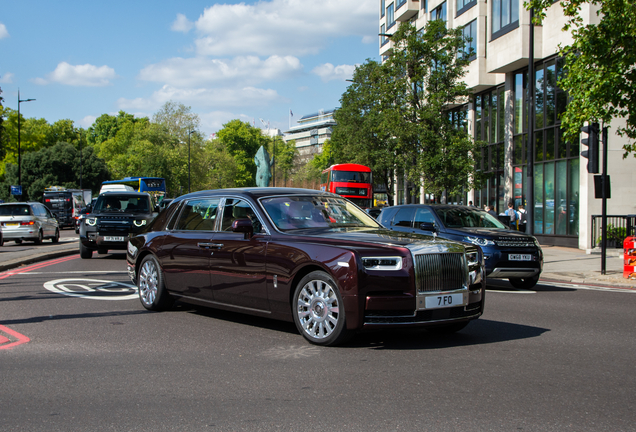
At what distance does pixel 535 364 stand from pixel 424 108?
23.6 meters

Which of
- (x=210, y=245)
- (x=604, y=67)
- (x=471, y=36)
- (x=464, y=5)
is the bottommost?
(x=210, y=245)

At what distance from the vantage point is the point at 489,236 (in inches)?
466

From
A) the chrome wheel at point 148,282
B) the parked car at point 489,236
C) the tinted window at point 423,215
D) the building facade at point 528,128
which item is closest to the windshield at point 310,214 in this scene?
the chrome wheel at point 148,282

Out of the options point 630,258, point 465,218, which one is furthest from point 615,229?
point 465,218

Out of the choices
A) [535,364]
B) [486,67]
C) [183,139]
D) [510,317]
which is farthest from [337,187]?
[183,139]

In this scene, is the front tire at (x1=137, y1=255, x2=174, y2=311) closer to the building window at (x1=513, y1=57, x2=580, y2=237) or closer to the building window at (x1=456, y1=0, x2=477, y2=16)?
the building window at (x1=513, y1=57, x2=580, y2=237)

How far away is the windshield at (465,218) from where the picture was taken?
12805 mm

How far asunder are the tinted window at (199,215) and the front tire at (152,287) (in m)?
0.69

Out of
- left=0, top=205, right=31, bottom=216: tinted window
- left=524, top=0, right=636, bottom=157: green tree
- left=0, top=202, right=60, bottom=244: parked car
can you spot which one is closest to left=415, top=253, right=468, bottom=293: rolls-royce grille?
left=524, top=0, right=636, bottom=157: green tree

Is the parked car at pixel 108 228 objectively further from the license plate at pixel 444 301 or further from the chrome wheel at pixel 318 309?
the license plate at pixel 444 301

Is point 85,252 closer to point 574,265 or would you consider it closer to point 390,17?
point 574,265

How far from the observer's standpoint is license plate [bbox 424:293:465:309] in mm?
5948

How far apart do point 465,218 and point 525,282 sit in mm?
1756

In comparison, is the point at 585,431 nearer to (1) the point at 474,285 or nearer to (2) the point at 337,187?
(1) the point at 474,285
